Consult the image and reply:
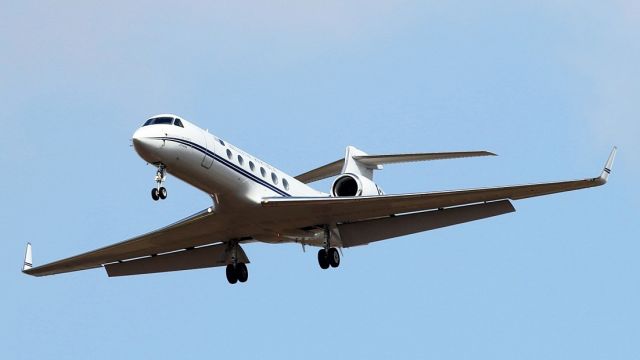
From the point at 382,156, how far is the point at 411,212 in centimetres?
265

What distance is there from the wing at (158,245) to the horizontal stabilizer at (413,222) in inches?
112

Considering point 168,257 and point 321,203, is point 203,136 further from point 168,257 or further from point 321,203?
point 168,257

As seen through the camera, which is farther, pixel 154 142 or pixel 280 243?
pixel 280 243

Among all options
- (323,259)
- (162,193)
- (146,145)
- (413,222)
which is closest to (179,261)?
(323,259)

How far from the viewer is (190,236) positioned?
3188 cm

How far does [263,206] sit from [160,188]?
2779 millimetres

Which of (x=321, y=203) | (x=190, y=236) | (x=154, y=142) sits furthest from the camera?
(x=190, y=236)

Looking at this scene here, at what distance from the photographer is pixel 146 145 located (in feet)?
91.2

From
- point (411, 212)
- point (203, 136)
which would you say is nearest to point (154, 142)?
point (203, 136)

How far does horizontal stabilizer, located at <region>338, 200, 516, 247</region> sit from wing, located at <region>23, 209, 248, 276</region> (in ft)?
9.33

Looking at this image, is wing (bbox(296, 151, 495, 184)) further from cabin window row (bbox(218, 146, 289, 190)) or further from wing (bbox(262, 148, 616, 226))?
cabin window row (bbox(218, 146, 289, 190))

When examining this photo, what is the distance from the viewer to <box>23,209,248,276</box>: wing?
3075 cm

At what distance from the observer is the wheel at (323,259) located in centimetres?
3133

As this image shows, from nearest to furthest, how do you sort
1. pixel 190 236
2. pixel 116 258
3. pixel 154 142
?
pixel 154 142 < pixel 190 236 < pixel 116 258
